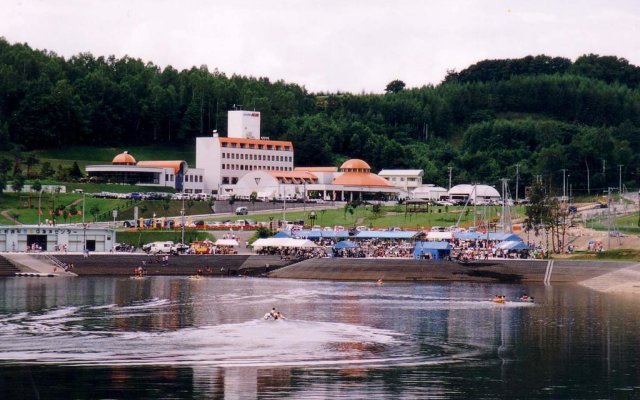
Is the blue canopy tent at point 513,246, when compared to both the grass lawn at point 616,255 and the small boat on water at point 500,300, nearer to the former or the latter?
the grass lawn at point 616,255

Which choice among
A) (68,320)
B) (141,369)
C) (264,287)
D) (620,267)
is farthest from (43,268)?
(141,369)

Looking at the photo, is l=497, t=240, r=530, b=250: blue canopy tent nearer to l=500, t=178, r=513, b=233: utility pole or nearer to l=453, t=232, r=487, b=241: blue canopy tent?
l=453, t=232, r=487, b=241: blue canopy tent

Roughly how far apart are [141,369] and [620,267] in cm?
5769

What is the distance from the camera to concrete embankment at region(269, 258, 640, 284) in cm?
9706

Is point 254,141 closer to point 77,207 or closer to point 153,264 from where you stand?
point 77,207

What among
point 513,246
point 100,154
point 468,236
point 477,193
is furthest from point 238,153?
point 513,246

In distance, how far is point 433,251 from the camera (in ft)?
350

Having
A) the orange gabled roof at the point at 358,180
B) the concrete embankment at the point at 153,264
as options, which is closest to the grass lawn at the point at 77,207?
the concrete embankment at the point at 153,264

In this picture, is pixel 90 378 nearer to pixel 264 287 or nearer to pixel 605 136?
pixel 264 287

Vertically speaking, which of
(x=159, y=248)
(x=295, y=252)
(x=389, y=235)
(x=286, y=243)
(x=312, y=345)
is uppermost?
(x=389, y=235)

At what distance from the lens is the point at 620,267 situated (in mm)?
95438

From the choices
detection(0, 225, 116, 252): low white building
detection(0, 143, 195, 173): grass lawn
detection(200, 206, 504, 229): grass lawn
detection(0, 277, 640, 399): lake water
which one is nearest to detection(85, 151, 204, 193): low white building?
detection(0, 143, 195, 173): grass lawn

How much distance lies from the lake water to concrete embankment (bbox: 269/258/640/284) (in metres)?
12.5

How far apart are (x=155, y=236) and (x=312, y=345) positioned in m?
68.2
